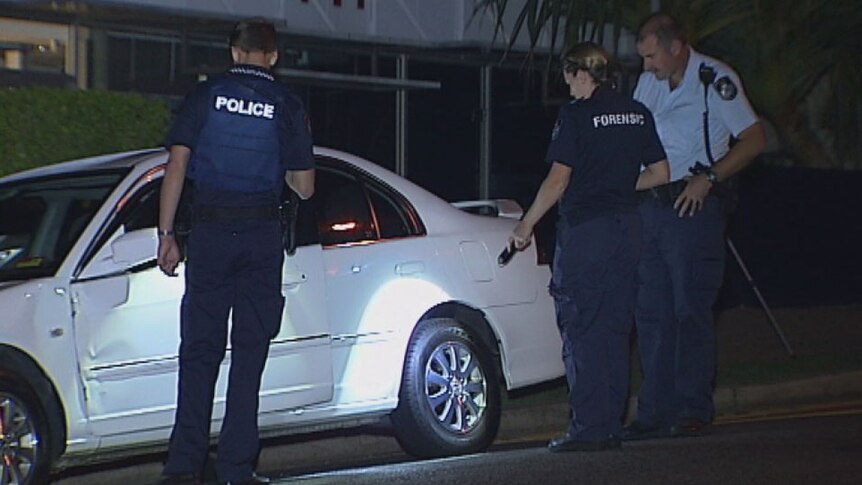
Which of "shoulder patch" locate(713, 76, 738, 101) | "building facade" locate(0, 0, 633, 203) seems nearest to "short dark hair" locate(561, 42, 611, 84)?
"shoulder patch" locate(713, 76, 738, 101)

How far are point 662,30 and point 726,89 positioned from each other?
417 mm

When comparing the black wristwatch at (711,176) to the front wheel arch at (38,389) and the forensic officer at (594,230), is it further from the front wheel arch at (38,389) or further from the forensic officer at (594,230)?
the front wheel arch at (38,389)

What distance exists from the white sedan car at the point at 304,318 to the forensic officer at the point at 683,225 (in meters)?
0.70

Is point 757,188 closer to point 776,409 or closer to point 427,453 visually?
point 776,409

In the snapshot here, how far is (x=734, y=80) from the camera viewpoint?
28.1 feet

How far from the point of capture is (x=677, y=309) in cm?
870

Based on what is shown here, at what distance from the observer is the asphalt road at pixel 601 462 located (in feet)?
23.8

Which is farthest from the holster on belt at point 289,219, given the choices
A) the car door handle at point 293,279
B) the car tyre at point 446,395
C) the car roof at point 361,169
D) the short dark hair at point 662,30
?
the short dark hair at point 662,30

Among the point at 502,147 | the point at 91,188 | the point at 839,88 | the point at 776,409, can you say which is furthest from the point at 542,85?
the point at 91,188

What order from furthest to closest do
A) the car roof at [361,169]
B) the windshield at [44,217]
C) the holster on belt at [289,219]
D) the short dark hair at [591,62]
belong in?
Result: the car roof at [361,169]
the short dark hair at [591,62]
the windshield at [44,217]
the holster on belt at [289,219]

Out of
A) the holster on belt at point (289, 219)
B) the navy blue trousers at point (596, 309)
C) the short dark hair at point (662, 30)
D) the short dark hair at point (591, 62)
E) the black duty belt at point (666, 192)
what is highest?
the short dark hair at point (662, 30)

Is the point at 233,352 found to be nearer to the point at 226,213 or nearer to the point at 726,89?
the point at 226,213

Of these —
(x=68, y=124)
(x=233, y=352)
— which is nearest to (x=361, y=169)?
(x=233, y=352)

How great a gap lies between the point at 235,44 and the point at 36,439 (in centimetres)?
181
